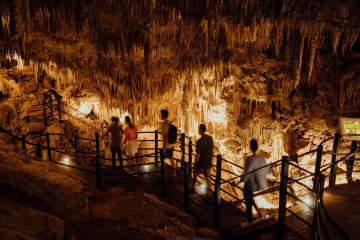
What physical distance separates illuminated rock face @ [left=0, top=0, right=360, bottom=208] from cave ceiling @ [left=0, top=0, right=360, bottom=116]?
27 millimetres

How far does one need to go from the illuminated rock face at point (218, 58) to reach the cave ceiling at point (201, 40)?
0.03 metres

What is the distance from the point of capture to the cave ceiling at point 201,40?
19.9ft

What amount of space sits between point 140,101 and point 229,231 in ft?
25.1

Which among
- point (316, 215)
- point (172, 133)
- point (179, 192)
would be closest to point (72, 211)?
point (179, 192)

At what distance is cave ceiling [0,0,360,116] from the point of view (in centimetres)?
607

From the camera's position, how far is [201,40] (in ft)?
25.1

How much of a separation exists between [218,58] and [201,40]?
85 cm

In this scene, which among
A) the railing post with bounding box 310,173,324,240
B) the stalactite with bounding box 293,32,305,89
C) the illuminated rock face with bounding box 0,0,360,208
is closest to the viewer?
the railing post with bounding box 310,173,324,240

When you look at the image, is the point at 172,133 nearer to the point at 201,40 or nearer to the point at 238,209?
the point at 238,209

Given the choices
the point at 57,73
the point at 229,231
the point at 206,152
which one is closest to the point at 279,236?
the point at 229,231

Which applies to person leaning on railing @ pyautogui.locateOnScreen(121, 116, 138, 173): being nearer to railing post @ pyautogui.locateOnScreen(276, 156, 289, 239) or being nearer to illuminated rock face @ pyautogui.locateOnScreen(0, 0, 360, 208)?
illuminated rock face @ pyautogui.locateOnScreen(0, 0, 360, 208)

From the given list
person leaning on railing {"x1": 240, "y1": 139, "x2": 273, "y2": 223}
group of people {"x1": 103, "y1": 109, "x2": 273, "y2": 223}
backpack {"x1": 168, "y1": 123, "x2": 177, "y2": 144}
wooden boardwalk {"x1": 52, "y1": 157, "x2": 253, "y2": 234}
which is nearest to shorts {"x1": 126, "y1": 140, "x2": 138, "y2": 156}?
group of people {"x1": 103, "y1": 109, "x2": 273, "y2": 223}

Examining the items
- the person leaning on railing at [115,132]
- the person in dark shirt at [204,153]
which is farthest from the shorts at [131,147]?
the person in dark shirt at [204,153]

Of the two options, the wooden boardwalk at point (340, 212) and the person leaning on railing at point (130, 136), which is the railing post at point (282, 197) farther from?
the person leaning on railing at point (130, 136)
